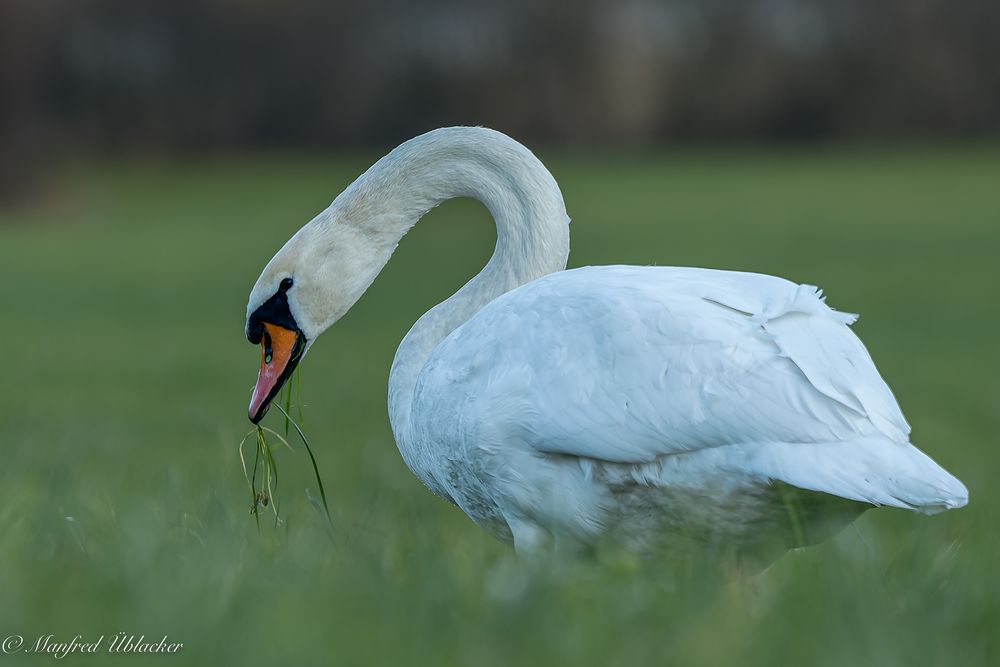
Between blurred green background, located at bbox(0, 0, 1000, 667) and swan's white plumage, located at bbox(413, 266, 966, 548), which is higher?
swan's white plumage, located at bbox(413, 266, 966, 548)

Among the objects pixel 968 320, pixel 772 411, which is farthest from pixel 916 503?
pixel 968 320

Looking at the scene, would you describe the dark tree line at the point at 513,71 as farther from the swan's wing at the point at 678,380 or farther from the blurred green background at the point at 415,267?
the swan's wing at the point at 678,380

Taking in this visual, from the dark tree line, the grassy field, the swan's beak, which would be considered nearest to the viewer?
the grassy field

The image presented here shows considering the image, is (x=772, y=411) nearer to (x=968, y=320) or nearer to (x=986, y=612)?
(x=986, y=612)

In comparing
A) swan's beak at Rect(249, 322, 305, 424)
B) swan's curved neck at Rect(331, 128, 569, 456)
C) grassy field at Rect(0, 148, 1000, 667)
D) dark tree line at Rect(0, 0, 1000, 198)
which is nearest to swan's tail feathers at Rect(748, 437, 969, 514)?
grassy field at Rect(0, 148, 1000, 667)

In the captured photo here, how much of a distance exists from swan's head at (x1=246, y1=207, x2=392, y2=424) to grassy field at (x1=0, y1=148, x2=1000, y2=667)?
0.32m

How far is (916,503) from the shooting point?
106 inches

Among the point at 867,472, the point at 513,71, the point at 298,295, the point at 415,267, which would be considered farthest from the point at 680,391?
the point at 513,71

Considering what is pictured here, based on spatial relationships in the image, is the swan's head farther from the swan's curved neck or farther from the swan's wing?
the swan's wing

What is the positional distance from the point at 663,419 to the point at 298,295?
140cm

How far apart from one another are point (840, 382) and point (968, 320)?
12.0 m

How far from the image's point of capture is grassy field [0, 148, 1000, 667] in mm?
2145

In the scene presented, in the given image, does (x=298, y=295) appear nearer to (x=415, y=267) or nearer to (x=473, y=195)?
(x=473, y=195)

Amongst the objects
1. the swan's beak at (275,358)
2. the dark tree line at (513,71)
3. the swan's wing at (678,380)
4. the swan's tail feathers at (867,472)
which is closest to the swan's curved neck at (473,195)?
the swan's beak at (275,358)
